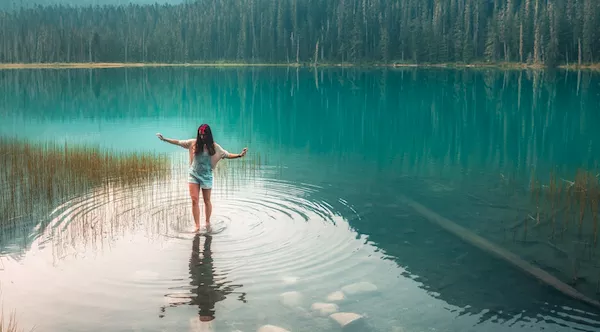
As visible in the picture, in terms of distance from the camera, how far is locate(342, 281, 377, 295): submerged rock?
10.5 metres

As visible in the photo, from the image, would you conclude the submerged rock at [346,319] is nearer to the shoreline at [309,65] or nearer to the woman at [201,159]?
the woman at [201,159]

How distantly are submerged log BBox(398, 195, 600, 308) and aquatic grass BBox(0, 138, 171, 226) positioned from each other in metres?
8.82

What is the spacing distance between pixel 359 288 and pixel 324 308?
1056mm

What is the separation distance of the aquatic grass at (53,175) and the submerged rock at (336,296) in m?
8.34

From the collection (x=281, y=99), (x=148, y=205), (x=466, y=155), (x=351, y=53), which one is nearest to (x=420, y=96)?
(x=281, y=99)

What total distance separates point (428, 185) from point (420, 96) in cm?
4019

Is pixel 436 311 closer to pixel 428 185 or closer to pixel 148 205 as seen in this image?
pixel 148 205

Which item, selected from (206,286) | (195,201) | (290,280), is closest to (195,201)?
(195,201)

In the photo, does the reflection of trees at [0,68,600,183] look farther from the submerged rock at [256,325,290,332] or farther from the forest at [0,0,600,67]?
the forest at [0,0,600,67]

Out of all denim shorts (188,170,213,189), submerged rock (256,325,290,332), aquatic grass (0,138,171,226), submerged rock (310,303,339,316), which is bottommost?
submerged rock (256,325,290,332)

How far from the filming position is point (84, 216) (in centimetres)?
1462

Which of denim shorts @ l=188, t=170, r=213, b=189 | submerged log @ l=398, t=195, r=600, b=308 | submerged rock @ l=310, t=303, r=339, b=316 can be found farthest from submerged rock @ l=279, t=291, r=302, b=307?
submerged log @ l=398, t=195, r=600, b=308

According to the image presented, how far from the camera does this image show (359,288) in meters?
10.6

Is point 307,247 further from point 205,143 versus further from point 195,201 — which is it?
point 205,143
